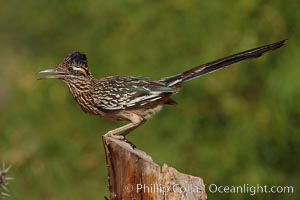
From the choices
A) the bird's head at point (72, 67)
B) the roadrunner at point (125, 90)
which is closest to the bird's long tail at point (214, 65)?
the roadrunner at point (125, 90)

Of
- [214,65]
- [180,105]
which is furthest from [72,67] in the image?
[180,105]

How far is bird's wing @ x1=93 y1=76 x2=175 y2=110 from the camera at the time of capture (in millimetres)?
6910

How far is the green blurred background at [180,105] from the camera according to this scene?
32.2 feet

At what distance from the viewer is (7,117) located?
11.4 m

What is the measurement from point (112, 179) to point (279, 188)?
4162mm

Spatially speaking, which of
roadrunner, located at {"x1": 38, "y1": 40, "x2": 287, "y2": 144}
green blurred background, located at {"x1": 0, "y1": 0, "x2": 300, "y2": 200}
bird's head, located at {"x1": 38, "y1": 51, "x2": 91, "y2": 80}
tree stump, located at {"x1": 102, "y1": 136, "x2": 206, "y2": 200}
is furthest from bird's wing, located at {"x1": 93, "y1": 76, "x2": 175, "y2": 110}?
green blurred background, located at {"x1": 0, "y1": 0, "x2": 300, "y2": 200}

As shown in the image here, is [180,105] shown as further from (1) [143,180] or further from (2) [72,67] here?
(1) [143,180]

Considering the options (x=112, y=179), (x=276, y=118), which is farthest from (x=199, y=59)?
(x=112, y=179)

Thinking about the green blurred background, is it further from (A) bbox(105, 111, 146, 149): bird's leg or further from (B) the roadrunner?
(A) bbox(105, 111, 146, 149): bird's leg

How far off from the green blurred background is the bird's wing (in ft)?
8.90

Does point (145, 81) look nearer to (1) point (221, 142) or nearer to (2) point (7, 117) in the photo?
(1) point (221, 142)

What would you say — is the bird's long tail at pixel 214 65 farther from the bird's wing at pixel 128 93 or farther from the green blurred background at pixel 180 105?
the green blurred background at pixel 180 105

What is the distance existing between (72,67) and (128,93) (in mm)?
421

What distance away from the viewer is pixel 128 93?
699 centimetres
